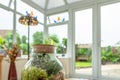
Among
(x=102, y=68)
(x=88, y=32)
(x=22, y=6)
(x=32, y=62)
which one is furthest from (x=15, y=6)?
(x=32, y=62)

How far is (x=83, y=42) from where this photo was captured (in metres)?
5.54

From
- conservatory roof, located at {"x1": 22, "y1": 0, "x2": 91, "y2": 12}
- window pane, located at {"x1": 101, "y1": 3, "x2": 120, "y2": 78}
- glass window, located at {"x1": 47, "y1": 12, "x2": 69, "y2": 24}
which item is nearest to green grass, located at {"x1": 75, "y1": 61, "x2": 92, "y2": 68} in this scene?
window pane, located at {"x1": 101, "y1": 3, "x2": 120, "y2": 78}

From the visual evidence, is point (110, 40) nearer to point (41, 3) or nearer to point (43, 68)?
point (41, 3)

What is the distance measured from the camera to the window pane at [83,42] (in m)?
5.39

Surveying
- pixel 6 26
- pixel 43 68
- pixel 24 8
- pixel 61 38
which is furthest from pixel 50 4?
pixel 43 68

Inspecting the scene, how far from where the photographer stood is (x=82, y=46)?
5.55m

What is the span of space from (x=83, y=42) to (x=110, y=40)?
86cm

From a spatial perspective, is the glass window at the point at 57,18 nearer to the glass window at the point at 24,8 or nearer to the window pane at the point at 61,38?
the window pane at the point at 61,38

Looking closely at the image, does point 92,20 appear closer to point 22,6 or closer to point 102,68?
point 102,68

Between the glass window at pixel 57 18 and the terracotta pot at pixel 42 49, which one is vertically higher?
the glass window at pixel 57 18

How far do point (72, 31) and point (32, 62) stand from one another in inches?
185

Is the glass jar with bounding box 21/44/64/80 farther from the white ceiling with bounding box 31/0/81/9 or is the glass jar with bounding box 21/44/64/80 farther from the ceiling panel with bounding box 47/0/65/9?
the ceiling panel with bounding box 47/0/65/9

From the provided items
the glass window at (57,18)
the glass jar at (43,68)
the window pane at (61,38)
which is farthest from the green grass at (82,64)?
the glass jar at (43,68)

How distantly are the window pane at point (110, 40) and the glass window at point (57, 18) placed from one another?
4.10 ft
